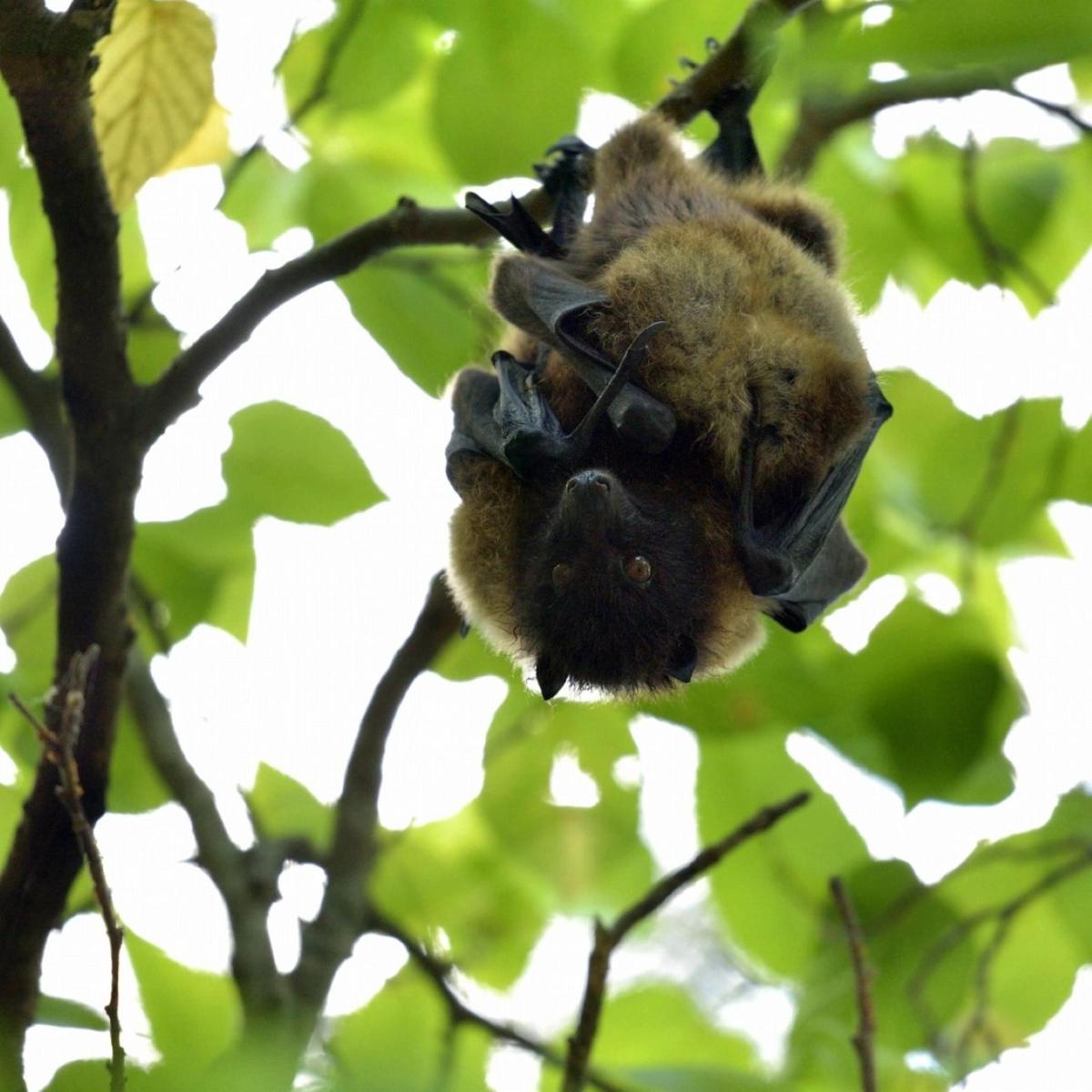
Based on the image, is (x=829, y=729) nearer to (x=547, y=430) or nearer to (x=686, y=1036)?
(x=686, y=1036)

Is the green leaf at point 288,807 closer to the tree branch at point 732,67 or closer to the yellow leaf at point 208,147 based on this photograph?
the yellow leaf at point 208,147

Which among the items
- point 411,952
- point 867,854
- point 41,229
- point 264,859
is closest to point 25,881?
point 264,859

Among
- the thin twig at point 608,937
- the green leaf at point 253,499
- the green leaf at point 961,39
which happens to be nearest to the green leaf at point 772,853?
the thin twig at point 608,937

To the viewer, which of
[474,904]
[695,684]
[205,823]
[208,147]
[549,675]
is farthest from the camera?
[474,904]

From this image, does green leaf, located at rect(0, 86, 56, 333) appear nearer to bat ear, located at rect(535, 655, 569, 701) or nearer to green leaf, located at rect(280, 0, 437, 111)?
green leaf, located at rect(280, 0, 437, 111)

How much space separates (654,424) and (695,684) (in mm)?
1372

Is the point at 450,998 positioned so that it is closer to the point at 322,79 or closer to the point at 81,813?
the point at 81,813

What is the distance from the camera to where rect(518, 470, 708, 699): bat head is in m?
4.71

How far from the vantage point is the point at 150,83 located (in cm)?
424

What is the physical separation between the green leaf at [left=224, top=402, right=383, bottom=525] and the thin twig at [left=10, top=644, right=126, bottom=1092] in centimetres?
112

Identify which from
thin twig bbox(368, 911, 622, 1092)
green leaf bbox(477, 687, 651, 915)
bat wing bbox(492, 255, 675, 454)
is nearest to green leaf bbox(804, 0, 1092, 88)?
bat wing bbox(492, 255, 675, 454)

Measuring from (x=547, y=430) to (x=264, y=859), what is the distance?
238cm

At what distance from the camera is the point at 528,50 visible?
5.07m

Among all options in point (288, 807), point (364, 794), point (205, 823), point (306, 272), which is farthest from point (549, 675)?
point (288, 807)
